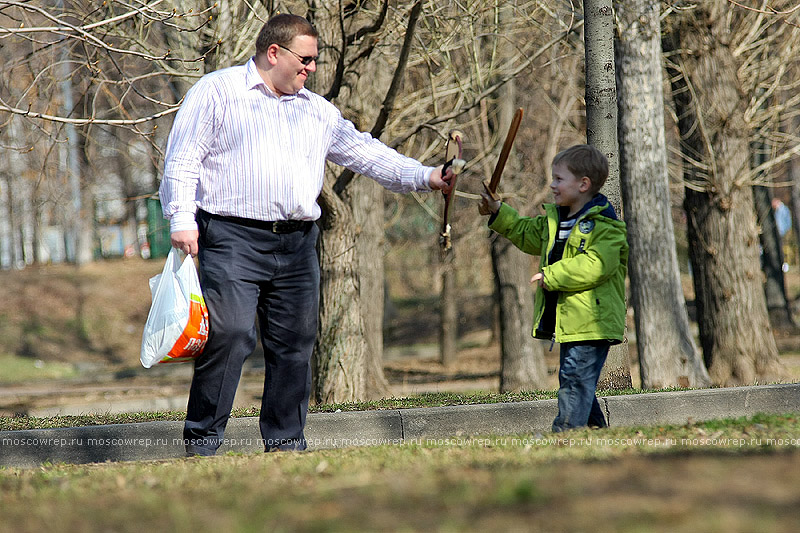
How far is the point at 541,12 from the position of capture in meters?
10.6

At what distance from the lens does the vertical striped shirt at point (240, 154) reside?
4.69 m

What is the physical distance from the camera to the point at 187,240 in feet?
14.9

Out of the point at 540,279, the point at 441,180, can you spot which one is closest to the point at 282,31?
the point at 441,180

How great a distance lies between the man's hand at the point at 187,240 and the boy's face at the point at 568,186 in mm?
1998

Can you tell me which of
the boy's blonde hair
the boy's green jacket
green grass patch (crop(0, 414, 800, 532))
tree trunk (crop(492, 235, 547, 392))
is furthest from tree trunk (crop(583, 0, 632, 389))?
tree trunk (crop(492, 235, 547, 392))

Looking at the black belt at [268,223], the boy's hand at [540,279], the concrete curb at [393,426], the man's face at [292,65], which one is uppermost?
the man's face at [292,65]

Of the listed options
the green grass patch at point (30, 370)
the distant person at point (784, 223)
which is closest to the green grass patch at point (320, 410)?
the green grass patch at point (30, 370)

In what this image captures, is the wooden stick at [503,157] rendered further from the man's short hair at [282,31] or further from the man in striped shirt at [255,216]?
the man's short hair at [282,31]

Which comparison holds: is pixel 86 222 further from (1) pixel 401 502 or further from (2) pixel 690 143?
(1) pixel 401 502

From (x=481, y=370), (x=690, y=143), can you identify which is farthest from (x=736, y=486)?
(x=481, y=370)

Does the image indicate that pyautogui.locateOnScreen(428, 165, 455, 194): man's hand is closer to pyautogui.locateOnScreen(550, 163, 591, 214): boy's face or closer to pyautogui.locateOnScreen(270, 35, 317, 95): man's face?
pyautogui.locateOnScreen(550, 163, 591, 214): boy's face

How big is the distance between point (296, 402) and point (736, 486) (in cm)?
292

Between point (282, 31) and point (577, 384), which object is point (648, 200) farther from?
point (282, 31)

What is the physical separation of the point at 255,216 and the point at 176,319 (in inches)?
27.0
